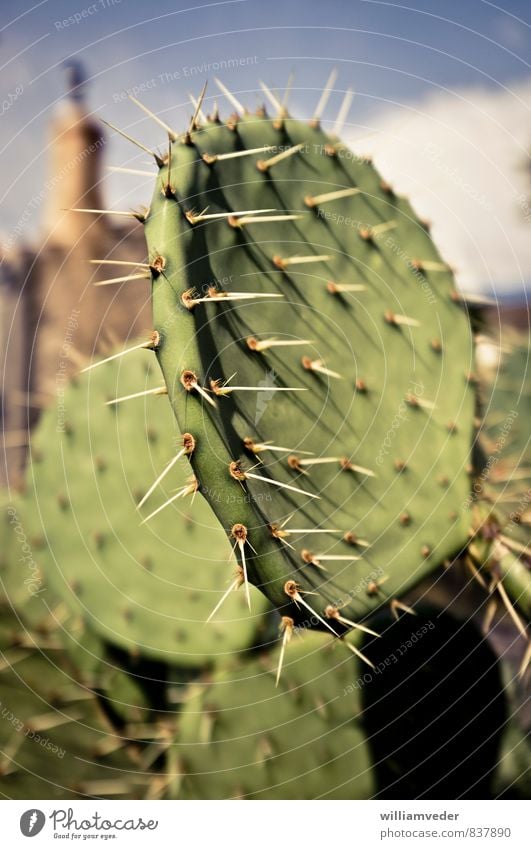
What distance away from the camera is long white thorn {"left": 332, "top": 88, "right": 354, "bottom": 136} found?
43.3 inches

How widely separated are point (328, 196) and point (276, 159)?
10 centimetres

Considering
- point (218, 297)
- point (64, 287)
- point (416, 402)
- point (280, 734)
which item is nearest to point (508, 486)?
point (416, 402)

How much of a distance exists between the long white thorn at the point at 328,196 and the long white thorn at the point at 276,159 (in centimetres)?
5

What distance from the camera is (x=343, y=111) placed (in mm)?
1159

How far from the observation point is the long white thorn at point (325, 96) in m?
1.03

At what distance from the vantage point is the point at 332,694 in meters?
1.06

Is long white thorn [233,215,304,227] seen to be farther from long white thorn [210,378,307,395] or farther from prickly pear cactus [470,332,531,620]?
prickly pear cactus [470,332,531,620]

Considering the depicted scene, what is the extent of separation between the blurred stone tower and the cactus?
15.1 inches

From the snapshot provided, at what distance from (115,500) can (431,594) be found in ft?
2.59

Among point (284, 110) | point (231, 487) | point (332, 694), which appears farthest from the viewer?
point (332, 694)

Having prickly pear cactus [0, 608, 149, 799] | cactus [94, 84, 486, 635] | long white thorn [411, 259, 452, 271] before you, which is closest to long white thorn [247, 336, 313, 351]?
cactus [94, 84, 486, 635]

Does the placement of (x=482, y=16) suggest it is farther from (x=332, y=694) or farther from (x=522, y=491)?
(x=332, y=694)

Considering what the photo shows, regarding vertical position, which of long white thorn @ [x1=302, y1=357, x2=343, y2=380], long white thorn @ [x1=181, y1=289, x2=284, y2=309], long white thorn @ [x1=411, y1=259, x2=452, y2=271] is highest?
long white thorn @ [x1=411, y1=259, x2=452, y2=271]
